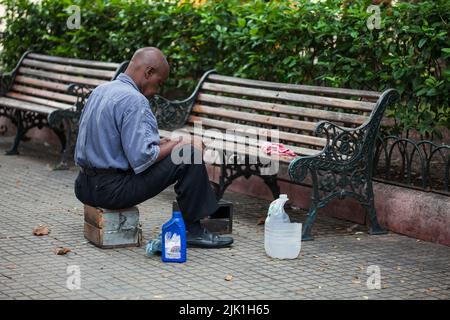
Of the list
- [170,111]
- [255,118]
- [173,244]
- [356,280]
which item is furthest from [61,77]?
[356,280]

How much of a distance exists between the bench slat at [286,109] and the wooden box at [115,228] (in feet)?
6.37

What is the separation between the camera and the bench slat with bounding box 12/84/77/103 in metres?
11.0

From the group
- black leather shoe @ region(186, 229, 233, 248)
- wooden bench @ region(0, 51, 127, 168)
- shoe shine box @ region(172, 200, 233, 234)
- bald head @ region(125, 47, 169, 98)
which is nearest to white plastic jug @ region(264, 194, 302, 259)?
black leather shoe @ region(186, 229, 233, 248)

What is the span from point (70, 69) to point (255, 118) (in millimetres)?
3540

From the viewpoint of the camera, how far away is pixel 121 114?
6.68 meters

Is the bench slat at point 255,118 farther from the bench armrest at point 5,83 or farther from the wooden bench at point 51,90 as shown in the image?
the bench armrest at point 5,83

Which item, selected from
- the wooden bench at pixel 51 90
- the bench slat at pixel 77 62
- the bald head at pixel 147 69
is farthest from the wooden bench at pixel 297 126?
the bench slat at pixel 77 62

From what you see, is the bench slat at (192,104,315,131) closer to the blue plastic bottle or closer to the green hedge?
the green hedge

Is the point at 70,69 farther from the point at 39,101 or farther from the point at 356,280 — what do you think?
the point at 356,280

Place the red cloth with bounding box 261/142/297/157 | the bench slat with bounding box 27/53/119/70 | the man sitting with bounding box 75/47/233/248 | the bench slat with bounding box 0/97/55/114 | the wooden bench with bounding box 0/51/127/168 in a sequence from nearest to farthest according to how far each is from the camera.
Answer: the man sitting with bounding box 75/47/233/248 < the red cloth with bounding box 261/142/297/157 < the wooden bench with bounding box 0/51/127/168 < the bench slat with bounding box 0/97/55/114 < the bench slat with bounding box 27/53/119/70

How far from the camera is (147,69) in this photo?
6.90 meters

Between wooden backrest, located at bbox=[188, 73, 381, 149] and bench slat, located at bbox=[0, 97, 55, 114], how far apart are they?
204cm

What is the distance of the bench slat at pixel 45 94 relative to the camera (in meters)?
11.0
